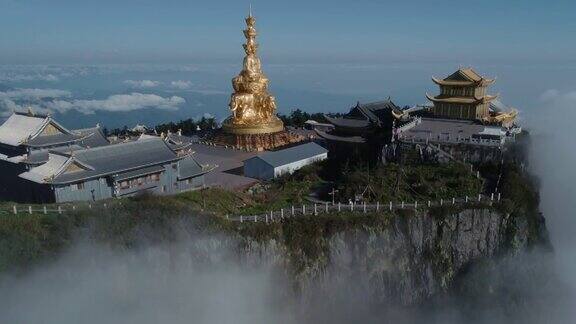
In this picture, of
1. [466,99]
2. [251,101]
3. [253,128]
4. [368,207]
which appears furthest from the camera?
[251,101]

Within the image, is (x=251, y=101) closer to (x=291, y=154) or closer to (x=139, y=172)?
(x=291, y=154)

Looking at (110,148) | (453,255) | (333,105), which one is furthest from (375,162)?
(333,105)

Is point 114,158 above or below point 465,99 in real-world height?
below

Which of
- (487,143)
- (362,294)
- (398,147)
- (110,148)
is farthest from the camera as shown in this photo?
(398,147)

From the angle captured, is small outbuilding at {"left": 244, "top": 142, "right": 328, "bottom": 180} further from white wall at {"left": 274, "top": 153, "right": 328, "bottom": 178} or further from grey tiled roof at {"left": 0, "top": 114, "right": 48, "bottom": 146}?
grey tiled roof at {"left": 0, "top": 114, "right": 48, "bottom": 146}

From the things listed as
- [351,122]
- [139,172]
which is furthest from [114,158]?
[351,122]

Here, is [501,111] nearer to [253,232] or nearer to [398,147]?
[398,147]

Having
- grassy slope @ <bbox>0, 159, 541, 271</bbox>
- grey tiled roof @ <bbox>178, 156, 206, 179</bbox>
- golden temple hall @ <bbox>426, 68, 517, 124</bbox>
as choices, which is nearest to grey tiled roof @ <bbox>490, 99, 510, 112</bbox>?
golden temple hall @ <bbox>426, 68, 517, 124</bbox>

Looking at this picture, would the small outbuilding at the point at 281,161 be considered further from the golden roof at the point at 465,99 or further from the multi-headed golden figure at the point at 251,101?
the golden roof at the point at 465,99
